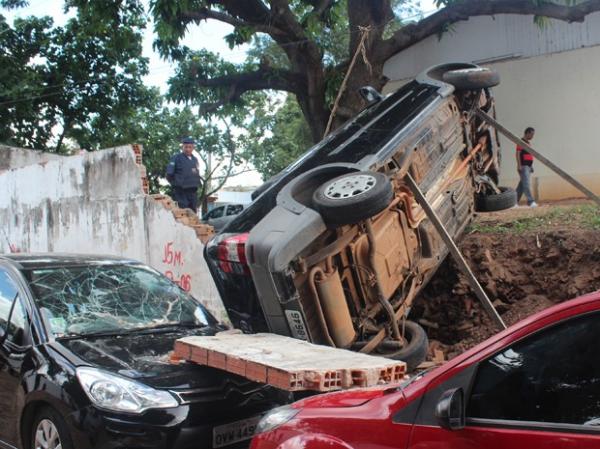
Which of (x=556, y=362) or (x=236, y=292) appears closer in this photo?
(x=556, y=362)

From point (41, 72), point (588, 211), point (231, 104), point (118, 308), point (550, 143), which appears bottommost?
point (118, 308)

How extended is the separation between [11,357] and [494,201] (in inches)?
187

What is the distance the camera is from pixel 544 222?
7.78 metres

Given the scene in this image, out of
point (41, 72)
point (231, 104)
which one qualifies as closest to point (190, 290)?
point (231, 104)

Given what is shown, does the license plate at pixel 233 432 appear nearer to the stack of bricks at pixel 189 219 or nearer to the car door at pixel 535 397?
the car door at pixel 535 397

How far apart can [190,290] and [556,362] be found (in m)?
6.81

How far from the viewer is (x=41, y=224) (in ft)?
41.6

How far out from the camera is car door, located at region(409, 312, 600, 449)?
202 cm

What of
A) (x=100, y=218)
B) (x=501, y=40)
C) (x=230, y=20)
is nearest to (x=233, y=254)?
(x=100, y=218)

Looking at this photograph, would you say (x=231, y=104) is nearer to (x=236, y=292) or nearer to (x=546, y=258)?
(x=546, y=258)

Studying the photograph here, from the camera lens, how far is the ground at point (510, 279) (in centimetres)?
641

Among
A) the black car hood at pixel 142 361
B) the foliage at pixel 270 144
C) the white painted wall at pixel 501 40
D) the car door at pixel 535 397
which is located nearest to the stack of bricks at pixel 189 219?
the black car hood at pixel 142 361

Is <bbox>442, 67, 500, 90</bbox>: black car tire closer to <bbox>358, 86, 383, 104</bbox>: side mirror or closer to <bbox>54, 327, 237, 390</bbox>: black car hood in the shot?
<bbox>358, 86, 383, 104</bbox>: side mirror

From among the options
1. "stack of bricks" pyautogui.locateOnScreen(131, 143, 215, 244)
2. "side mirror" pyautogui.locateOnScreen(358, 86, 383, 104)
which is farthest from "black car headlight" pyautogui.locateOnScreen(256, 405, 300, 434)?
"stack of bricks" pyautogui.locateOnScreen(131, 143, 215, 244)
